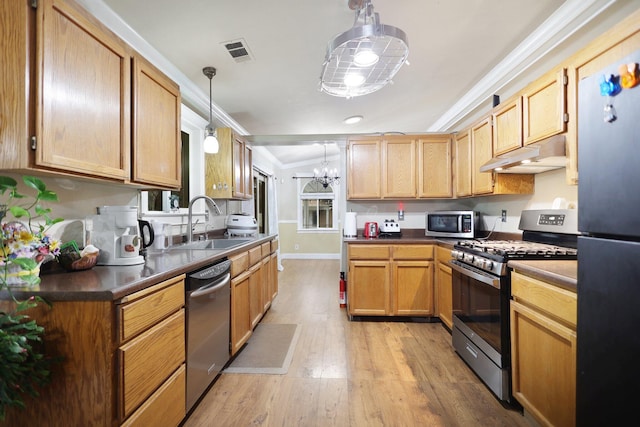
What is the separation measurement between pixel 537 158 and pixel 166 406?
2471mm

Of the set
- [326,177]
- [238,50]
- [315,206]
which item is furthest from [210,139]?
[315,206]

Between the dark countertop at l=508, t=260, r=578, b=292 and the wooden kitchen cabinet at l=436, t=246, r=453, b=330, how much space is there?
3.65 ft

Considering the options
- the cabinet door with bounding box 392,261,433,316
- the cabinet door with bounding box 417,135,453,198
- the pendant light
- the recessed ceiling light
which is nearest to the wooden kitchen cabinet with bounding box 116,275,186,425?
the pendant light

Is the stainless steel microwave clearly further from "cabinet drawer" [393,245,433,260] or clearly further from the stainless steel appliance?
the stainless steel appliance

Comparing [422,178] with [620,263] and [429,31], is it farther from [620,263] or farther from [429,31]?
[620,263]

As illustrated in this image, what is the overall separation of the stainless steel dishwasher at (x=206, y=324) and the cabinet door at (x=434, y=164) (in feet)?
8.09

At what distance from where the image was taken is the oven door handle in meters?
1.75

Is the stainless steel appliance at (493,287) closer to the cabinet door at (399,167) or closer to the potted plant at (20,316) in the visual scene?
the cabinet door at (399,167)

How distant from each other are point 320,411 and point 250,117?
3.19 metres

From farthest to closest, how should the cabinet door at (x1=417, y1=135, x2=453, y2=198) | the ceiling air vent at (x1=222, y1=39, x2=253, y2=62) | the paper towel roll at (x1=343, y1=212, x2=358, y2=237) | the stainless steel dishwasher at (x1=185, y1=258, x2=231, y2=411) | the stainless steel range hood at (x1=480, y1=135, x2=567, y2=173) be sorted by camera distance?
the paper towel roll at (x1=343, y1=212, x2=358, y2=237), the cabinet door at (x1=417, y1=135, x2=453, y2=198), the ceiling air vent at (x1=222, y1=39, x2=253, y2=62), the stainless steel range hood at (x1=480, y1=135, x2=567, y2=173), the stainless steel dishwasher at (x1=185, y1=258, x2=231, y2=411)

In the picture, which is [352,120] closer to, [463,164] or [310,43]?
[463,164]

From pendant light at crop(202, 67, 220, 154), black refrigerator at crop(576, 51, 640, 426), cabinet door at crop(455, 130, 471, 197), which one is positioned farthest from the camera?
cabinet door at crop(455, 130, 471, 197)

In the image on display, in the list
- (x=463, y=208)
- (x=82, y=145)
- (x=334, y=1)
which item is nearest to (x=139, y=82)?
(x=82, y=145)

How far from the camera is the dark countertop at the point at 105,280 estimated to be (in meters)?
1.01
